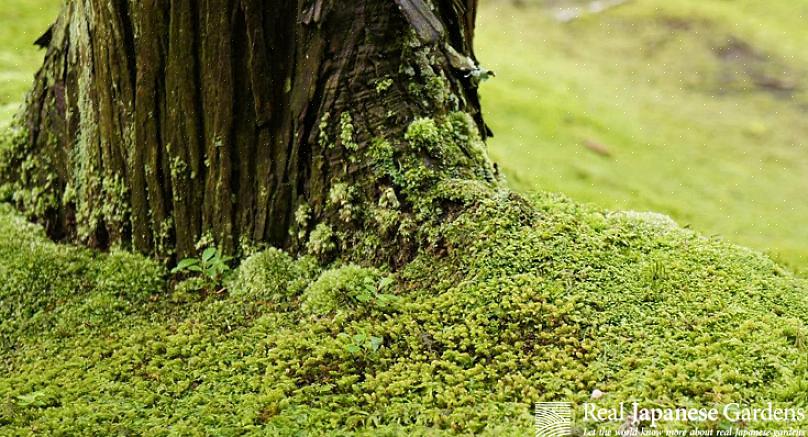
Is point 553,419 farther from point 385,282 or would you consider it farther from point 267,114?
point 267,114

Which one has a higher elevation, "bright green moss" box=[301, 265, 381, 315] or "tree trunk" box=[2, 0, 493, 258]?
"tree trunk" box=[2, 0, 493, 258]

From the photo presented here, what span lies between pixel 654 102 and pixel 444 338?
22.6 meters

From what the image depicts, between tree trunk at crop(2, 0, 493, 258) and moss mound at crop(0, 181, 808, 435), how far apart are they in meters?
0.43

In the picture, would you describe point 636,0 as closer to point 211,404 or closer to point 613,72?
point 613,72

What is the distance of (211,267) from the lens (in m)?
5.20

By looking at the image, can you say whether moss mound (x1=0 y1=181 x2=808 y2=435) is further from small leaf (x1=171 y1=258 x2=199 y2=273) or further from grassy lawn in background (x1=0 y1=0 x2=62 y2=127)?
grassy lawn in background (x1=0 y1=0 x2=62 y2=127)

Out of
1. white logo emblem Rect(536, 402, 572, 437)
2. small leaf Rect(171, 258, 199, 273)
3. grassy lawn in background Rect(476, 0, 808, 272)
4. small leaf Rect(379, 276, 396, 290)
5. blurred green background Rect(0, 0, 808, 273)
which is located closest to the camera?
white logo emblem Rect(536, 402, 572, 437)

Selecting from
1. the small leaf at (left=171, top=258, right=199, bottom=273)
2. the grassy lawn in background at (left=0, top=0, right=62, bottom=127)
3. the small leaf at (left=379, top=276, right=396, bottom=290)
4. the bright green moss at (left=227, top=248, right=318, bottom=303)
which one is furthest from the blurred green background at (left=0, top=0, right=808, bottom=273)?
the small leaf at (left=171, top=258, right=199, bottom=273)

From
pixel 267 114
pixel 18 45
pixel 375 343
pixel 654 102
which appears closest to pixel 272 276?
pixel 267 114

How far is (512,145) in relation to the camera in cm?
1570

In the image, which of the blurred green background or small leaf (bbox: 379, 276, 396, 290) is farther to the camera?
the blurred green background

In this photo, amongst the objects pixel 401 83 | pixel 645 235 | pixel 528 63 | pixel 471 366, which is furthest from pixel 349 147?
pixel 528 63

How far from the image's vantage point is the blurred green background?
1448 cm

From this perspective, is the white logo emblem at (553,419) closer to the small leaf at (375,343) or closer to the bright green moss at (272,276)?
the small leaf at (375,343)
